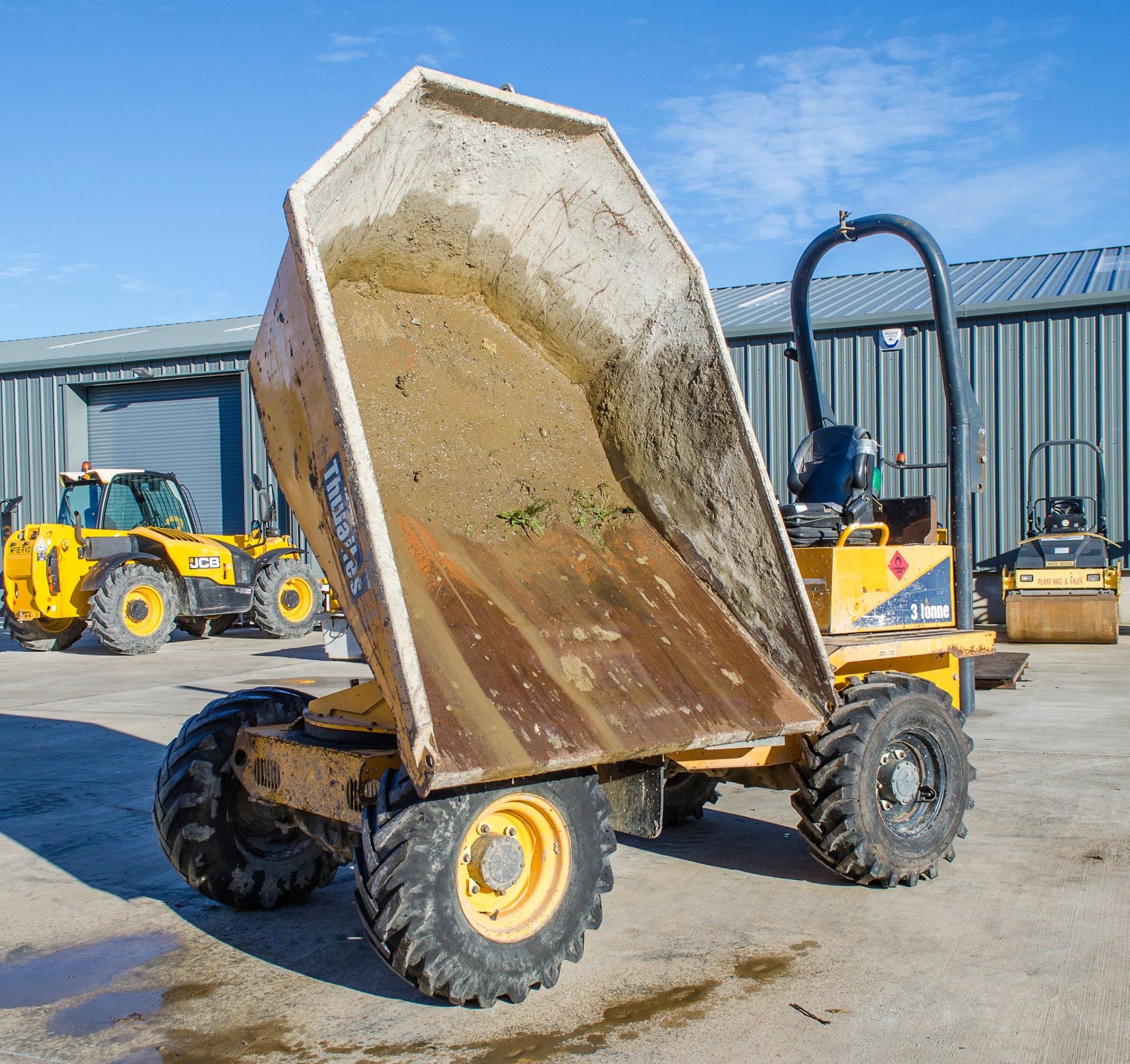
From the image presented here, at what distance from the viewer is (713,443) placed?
4.28 m

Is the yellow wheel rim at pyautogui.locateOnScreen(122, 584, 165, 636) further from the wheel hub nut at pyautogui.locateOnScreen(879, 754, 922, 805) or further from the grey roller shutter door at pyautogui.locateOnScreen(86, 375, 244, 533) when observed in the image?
the wheel hub nut at pyautogui.locateOnScreen(879, 754, 922, 805)

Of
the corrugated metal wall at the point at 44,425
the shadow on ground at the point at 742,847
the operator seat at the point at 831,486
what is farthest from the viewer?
the corrugated metal wall at the point at 44,425

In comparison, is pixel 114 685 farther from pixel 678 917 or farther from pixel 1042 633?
pixel 1042 633

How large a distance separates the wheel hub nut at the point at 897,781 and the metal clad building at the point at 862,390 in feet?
39.7

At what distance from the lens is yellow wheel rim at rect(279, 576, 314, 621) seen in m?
15.4

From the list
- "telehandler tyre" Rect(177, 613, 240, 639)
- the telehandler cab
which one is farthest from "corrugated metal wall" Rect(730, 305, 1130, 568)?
"telehandler tyre" Rect(177, 613, 240, 639)

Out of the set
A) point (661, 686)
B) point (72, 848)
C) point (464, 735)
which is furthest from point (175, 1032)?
point (72, 848)

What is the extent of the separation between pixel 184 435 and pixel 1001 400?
15.2m

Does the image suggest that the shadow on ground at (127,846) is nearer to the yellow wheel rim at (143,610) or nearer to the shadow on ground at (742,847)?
the shadow on ground at (742,847)

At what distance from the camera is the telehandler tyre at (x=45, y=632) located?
1443 cm

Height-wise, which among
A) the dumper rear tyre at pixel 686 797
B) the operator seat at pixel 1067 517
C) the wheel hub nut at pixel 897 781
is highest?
the operator seat at pixel 1067 517

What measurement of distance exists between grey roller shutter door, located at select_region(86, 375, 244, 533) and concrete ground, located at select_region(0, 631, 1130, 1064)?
51.9 ft

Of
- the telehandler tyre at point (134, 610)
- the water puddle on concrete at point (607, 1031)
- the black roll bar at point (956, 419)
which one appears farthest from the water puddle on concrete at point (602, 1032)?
the telehandler tyre at point (134, 610)

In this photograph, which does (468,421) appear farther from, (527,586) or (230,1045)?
(230,1045)
